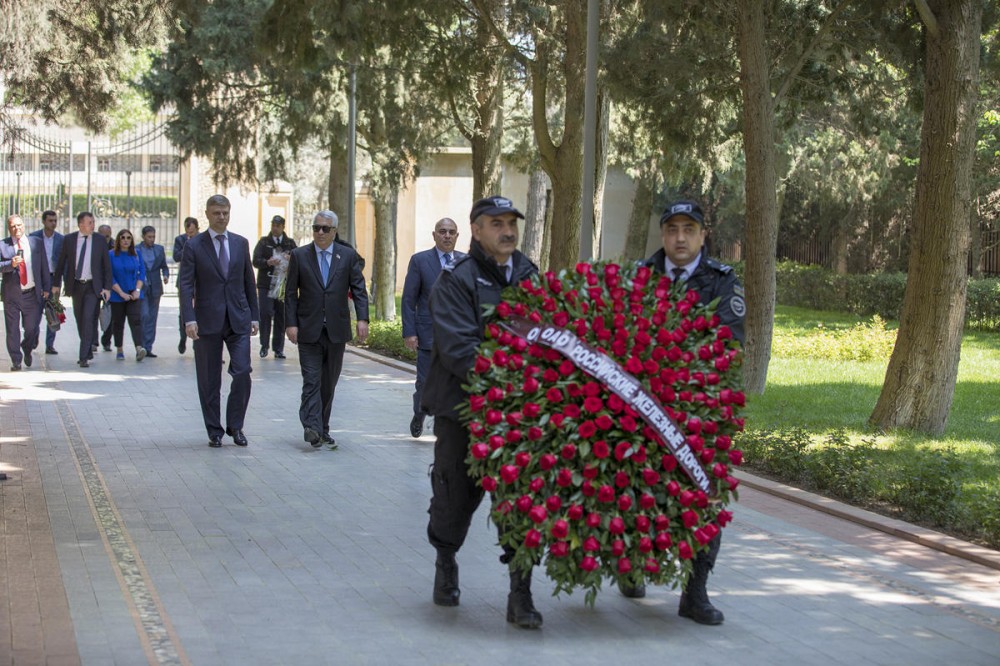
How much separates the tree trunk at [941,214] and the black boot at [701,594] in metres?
6.19

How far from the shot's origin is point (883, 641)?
19.1 ft

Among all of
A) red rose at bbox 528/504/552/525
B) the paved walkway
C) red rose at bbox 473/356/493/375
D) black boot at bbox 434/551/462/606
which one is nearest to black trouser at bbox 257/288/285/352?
the paved walkway

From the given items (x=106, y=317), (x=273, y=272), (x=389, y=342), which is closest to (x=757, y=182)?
(x=273, y=272)

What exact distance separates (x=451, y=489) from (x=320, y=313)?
16.9 ft

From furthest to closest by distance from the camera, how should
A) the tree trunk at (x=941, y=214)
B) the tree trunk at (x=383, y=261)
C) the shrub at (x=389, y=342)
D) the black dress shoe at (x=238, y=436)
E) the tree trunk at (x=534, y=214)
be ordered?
the tree trunk at (x=534, y=214)
the tree trunk at (x=383, y=261)
the shrub at (x=389, y=342)
the tree trunk at (x=941, y=214)
the black dress shoe at (x=238, y=436)

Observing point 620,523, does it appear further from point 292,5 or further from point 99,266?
point 99,266

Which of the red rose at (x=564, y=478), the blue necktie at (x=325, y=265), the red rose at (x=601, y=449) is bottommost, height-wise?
the red rose at (x=564, y=478)

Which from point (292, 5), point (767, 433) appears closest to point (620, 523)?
point (767, 433)

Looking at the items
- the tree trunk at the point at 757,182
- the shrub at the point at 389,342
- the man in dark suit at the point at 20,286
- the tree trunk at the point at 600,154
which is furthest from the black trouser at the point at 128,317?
the tree trunk at the point at 757,182

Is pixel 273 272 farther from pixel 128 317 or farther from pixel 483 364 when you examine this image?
pixel 483 364

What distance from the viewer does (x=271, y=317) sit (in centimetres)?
2012

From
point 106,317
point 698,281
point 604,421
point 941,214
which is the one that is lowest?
point 106,317

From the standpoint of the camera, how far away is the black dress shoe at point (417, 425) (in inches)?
461

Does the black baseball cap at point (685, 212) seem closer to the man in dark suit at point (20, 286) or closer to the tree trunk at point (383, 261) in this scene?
the man in dark suit at point (20, 286)
